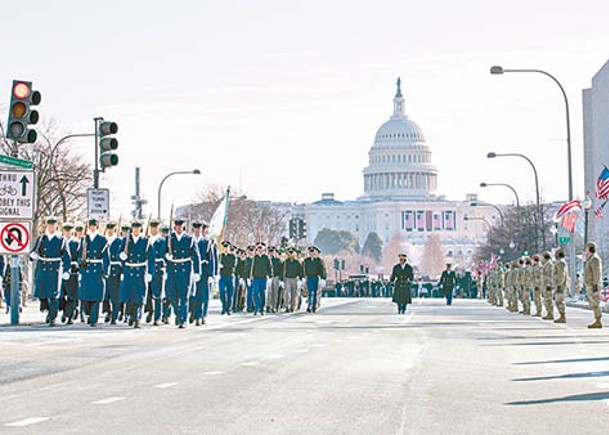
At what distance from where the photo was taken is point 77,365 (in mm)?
16672

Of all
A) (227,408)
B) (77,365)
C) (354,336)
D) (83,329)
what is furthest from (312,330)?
(227,408)

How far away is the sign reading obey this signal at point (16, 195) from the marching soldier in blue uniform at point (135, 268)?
7.32 ft

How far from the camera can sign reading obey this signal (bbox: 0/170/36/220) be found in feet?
85.9

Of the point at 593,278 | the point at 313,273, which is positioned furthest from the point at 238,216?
the point at 593,278

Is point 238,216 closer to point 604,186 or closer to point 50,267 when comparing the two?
point 604,186

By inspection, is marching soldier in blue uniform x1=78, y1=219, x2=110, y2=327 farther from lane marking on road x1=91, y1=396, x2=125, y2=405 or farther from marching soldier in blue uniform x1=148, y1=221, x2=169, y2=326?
lane marking on road x1=91, y1=396, x2=125, y2=405

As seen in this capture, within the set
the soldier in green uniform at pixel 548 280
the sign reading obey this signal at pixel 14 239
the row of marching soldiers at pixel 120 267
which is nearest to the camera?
the sign reading obey this signal at pixel 14 239

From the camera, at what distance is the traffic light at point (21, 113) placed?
21766 millimetres

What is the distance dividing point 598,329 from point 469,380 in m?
15.2

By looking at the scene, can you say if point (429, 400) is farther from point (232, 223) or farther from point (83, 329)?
point (232, 223)

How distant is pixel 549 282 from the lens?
122ft

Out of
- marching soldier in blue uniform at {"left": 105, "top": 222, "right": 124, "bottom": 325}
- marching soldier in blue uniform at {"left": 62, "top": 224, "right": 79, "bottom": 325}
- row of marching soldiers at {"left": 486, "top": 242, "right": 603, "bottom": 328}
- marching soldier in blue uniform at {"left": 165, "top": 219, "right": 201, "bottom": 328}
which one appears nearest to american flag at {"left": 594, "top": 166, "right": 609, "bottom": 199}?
row of marching soldiers at {"left": 486, "top": 242, "right": 603, "bottom": 328}

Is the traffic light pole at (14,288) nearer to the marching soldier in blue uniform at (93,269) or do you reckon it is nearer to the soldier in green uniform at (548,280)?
the marching soldier in blue uniform at (93,269)

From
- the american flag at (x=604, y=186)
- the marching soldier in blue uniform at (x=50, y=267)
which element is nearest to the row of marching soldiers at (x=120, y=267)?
the marching soldier in blue uniform at (x=50, y=267)
